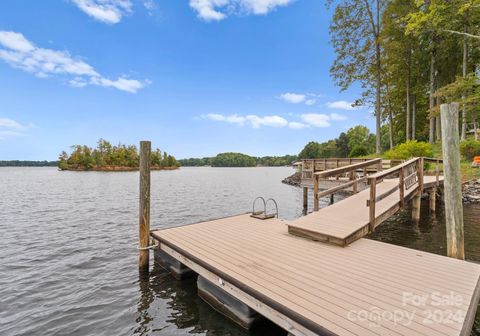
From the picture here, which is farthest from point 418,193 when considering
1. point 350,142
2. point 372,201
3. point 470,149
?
point 350,142

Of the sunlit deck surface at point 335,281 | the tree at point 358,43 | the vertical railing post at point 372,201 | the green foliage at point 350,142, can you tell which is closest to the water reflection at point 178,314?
the sunlit deck surface at point 335,281

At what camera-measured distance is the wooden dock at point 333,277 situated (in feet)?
7.81

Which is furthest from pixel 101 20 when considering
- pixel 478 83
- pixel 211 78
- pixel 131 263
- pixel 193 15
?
pixel 478 83

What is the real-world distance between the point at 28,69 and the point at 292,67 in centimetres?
2805

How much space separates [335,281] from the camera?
10.5 feet

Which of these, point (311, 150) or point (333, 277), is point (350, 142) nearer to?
point (311, 150)

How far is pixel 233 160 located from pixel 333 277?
14818cm

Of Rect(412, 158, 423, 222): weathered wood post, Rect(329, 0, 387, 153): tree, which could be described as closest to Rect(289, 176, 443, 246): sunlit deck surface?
Rect(412, 158, 423, 222): weathered wood post

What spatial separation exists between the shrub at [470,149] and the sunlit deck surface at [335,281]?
59.7 ft

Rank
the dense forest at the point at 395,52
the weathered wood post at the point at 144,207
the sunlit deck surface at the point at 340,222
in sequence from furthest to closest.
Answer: the dense forest at the point at 395,52, the weathered wood post at the point at 144,207, the sunlit deck surface at the point at 340,222

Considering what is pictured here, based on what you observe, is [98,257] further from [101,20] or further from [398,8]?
[398,8]

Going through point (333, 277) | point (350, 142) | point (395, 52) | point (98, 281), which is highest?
point (395, 52)

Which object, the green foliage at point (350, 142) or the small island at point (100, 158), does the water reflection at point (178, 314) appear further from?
the small island at point (100, 158)

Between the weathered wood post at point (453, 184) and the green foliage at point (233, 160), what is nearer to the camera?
the weathered wood post at point (453, 184)
